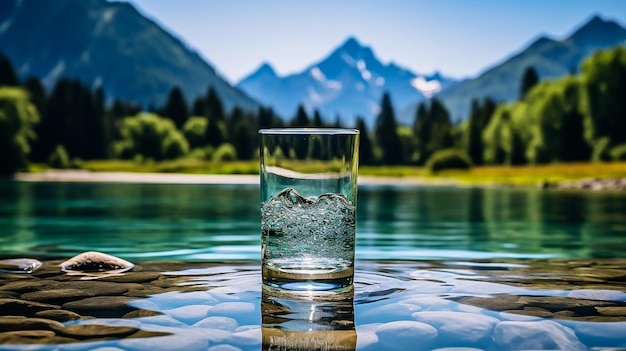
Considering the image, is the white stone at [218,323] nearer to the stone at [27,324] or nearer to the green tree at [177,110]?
the stone at [27,324]

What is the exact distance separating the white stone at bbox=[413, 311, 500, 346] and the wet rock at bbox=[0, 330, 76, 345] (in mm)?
1942

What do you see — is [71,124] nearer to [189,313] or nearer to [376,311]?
[189,313]

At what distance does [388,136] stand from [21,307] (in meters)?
115

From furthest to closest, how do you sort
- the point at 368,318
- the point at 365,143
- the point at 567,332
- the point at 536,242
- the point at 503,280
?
1. the point at 365,143
2. the point at 536,242
3. the point at 503,280
4. the point at 368,318
5. the point at 567,332

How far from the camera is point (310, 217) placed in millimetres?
4238

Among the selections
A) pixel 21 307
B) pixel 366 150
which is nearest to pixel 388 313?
pixel 21 307

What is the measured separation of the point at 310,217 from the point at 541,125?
69102 millimetres

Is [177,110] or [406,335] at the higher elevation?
[177,110]

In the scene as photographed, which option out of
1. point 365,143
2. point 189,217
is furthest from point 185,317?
point 365,143

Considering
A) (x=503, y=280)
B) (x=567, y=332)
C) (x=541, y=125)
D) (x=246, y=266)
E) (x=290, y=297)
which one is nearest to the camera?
(x=567, y=332)

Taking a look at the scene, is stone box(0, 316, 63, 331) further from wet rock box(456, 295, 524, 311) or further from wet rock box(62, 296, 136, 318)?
wet rock box(456, 295, 524, 311)

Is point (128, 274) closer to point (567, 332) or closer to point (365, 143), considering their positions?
point (567, 332)

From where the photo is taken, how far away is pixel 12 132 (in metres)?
66.3

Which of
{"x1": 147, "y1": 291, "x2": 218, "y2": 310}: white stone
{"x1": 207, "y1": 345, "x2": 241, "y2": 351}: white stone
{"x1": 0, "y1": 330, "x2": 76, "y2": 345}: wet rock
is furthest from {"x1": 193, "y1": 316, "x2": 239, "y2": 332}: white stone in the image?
{"x1": 0, "y1": 330, "x2": 76, "y2": 345}: wet rock
